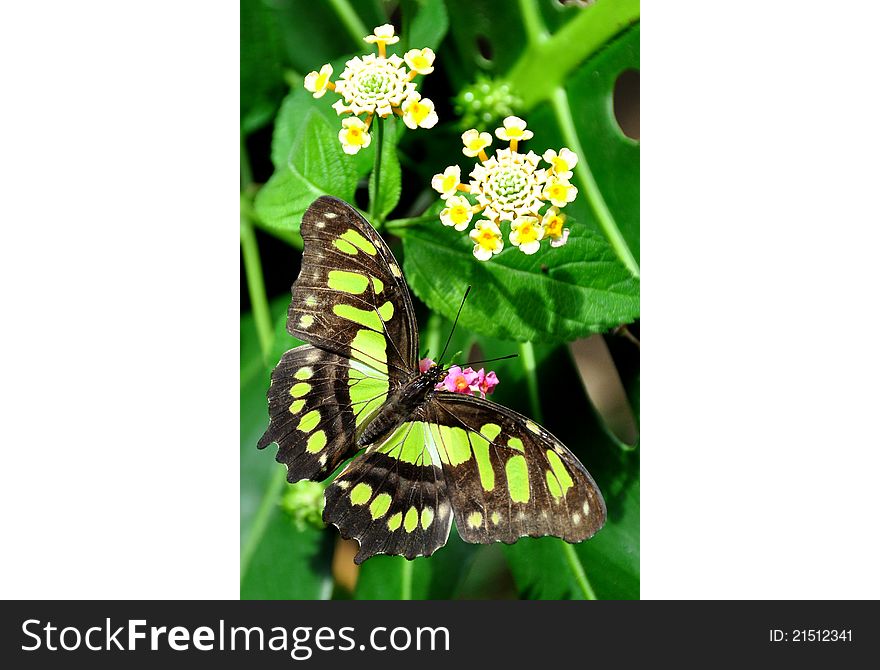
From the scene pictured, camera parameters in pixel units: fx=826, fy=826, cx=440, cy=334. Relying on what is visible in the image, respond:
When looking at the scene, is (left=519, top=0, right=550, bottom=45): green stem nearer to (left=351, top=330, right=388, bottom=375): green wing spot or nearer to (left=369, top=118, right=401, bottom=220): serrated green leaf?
(left=369, top=118, right=401, bottom=220): serrated green leaf

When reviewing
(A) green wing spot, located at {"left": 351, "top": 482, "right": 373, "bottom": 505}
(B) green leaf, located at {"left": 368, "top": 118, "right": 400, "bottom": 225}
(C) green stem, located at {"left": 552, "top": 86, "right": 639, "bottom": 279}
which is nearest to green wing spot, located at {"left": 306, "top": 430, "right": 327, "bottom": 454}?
(A) green wing spot, located at {"left": 351, "top": 482, "right": 373, "bottom": 505}

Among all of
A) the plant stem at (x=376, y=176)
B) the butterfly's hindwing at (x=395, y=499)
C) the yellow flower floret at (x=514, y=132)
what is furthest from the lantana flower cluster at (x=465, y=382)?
the yellow flower floret at (x=514, y=132)

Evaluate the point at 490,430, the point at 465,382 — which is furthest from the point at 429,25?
the point at 490,430

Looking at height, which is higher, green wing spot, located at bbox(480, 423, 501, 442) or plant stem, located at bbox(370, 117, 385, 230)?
plant stem, located at bbox(370, 117, 385, 230)

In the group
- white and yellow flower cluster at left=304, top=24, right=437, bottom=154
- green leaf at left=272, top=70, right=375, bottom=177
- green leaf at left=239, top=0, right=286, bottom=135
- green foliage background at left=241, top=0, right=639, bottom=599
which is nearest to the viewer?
white and yellow flower cluster at left=304, top=24, right=437, bottom=154

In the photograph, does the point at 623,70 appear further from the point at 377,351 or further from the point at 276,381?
the point at 276,381

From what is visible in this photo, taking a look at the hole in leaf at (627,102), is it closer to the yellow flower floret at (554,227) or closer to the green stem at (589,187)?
the green stem at (589,187)
